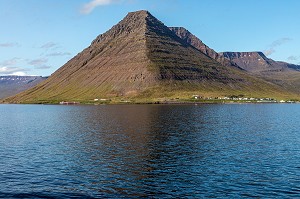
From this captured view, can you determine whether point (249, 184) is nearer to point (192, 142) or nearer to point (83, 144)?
point (192, 142)

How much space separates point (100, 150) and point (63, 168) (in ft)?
54.3

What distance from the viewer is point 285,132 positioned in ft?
328

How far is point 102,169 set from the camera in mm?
55219

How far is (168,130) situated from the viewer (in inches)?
4141

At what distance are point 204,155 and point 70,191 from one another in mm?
30277

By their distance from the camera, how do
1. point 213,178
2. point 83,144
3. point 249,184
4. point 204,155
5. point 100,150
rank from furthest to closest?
point 83,144, point 100,150, point 204,155, point 213,178, point 249,184

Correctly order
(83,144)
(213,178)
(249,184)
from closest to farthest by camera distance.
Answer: (249,184) → (213,178) → (83,144)

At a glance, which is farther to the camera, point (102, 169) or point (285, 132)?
point (285, 132)

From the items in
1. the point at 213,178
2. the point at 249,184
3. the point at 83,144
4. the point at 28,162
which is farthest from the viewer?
the point at 83,144

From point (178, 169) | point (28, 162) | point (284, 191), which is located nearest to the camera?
point (284, 191)

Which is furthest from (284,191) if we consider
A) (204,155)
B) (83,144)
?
(83,144)

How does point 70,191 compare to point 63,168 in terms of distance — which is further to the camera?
point 63,168

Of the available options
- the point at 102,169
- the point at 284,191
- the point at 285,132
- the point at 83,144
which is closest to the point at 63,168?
the point at 102,169

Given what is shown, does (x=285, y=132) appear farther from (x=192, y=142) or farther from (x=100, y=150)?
(x=100, y=150)
